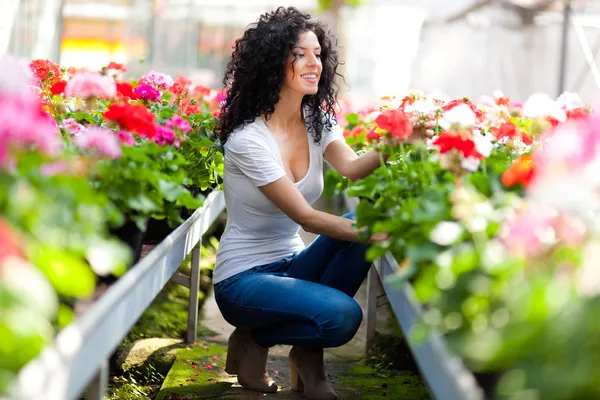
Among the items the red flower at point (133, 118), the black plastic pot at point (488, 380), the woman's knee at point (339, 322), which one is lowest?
the woman's knee at point (339, 322)

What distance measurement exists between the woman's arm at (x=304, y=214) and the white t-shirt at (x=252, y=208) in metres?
0.08

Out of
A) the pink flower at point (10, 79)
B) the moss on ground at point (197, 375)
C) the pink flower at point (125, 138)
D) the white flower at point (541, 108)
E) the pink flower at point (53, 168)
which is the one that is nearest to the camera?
the pink flower at point (53, 168)

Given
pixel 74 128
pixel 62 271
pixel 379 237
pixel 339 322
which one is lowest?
pixel 339 322

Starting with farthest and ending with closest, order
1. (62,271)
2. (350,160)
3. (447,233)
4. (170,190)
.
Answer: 1. (350,160)
2. (170,190)
3. (447,233)
4. (62,271)

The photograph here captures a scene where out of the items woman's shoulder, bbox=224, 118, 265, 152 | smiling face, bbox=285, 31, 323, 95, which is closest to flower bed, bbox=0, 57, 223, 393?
woman's shoulder, bbox=224, 118, 265, 152

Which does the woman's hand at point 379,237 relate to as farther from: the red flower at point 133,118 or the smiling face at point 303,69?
the smiling face at point 303,69

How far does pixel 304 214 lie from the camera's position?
119 inches

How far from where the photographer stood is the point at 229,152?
3.30m

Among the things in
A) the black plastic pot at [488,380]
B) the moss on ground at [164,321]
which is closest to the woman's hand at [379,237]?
the black plastic pot at [488,380]

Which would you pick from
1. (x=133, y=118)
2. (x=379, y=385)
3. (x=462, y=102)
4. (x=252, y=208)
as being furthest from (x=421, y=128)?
(x=379, y=385)

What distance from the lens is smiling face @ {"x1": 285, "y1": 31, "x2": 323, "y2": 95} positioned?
3.31 m

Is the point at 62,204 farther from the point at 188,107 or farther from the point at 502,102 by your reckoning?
the point at 502,102

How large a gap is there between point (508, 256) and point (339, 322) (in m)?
1.43

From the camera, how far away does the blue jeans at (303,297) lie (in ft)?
10.00
